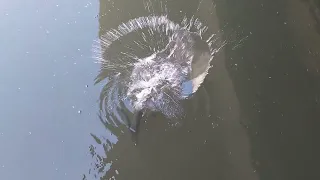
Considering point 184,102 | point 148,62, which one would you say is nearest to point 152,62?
point 148,62

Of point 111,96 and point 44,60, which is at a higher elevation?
point 44,60

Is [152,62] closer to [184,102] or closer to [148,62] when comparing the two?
[148,62]

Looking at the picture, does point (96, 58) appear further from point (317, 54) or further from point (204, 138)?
point (317, 54)

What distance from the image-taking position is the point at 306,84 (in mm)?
1021

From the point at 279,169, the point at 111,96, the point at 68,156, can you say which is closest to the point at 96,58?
the point at 111,96

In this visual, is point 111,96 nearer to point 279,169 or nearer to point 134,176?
Result: point 134,176

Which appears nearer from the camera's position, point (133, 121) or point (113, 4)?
point (133, 121)

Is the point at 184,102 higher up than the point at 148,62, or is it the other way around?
the point at 148,62

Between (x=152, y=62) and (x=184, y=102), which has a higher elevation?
(x=152, y=62)

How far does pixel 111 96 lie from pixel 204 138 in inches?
8.5

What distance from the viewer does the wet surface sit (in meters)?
0.96

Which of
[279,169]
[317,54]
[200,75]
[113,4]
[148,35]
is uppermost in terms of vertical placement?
[113,4]

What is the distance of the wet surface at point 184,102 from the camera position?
37.9 inches

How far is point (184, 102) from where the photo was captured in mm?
1008
